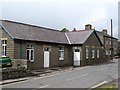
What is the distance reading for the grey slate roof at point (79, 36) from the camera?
969 inches

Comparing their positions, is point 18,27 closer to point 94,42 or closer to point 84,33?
point 84,33

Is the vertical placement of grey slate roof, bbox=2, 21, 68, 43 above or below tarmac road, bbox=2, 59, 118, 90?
above

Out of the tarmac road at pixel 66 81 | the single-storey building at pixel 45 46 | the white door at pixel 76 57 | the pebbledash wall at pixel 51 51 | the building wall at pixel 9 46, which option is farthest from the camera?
the white door at pixel 76 57

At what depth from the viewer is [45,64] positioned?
64.1ft

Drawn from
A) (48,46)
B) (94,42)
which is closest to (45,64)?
(48,46)

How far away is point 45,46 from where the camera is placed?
64.4 feet

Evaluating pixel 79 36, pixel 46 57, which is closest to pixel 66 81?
pixel 46 57

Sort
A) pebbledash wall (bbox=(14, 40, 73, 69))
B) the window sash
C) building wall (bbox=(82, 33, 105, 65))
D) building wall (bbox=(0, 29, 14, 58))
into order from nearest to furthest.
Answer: building wall (bbox=(0, 29, 14, 58))
pebbledash wall (bbox=(14, 40, 73, 69))
the window sash
building wall (bbox=(82, 33, 105, 65))

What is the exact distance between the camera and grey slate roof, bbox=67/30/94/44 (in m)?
24.6

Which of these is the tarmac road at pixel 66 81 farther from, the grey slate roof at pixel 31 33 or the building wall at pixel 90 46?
the building wall at pixel 90 46

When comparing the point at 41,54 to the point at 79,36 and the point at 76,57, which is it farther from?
the point at 79,36

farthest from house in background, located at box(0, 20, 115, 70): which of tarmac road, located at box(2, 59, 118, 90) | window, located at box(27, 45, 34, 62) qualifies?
tarmac road, located at box(2, 59, 118, 90)


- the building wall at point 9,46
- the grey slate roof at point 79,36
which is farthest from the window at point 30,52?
the grey slate roof at point 79,36

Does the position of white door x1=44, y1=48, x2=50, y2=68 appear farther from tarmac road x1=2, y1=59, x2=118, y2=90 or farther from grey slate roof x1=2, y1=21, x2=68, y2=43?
tarmac road x1=2, y1=59, x2=118, y2=90
